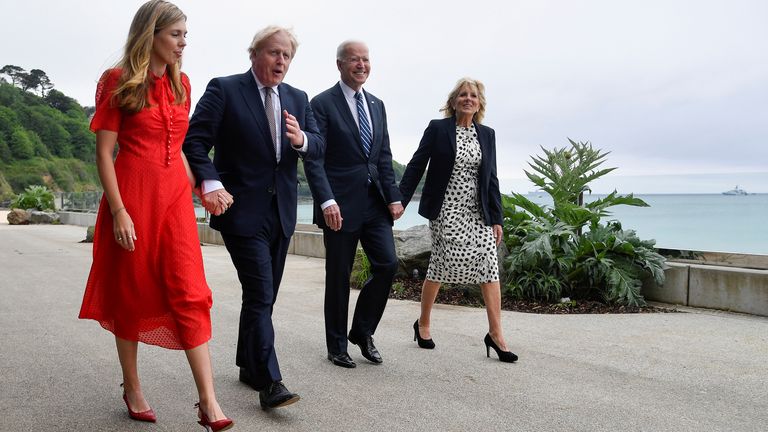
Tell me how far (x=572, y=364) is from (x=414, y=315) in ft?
7.01

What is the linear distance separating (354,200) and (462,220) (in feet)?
2.90

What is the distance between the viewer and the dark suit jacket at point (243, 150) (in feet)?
11.8

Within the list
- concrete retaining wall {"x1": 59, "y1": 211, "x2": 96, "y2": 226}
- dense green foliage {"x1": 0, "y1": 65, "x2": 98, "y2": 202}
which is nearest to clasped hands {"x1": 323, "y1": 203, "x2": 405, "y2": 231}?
concrete retaining wall {"x1": 59, "y1": 211, "x2": 96, "y2": 226}

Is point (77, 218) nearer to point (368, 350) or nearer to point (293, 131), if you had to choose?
point (368, 350)

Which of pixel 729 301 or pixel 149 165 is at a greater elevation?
pixel 149 165

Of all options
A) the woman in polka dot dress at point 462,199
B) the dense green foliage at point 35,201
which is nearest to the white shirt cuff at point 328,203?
the woman in polka dot dress at point 462,199

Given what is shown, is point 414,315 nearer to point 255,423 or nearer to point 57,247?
point 255,423

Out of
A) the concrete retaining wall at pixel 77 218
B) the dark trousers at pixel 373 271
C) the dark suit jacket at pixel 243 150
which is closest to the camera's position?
the dark suit jacket at pixel 243 150

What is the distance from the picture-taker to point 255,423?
10.9 feet

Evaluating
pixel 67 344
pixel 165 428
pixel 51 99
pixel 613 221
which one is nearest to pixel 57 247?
pixel 67 344

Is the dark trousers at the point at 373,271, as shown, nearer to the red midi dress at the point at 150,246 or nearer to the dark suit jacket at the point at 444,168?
the dark suit jacket at the point at 444,168

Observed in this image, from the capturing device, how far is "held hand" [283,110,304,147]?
3.51 metres

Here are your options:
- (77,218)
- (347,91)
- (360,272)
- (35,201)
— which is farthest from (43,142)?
(347,91)

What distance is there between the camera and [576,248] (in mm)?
7012
